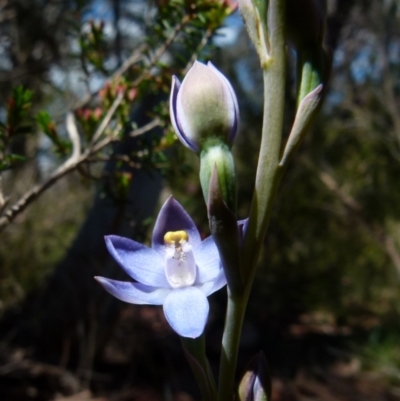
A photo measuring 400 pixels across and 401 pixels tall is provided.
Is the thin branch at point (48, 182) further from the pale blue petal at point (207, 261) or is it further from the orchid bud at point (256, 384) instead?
the orchid bud at point (256, 384)

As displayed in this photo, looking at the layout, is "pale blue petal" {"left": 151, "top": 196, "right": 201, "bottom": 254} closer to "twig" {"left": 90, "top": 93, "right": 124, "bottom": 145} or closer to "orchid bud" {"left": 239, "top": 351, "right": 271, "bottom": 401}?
"orchid bud" {"left": 239, "top": 351, "right": 271, "bottom": 401}

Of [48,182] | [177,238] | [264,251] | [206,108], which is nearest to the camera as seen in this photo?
[206,108]

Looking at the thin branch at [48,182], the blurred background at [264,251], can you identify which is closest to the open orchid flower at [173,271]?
the thin branch at [48,182]

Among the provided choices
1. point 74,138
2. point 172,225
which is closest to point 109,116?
point 74,138

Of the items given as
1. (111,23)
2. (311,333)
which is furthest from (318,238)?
(111,23)

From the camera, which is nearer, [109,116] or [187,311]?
[187,311]

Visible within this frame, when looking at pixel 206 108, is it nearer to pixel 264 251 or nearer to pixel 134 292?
pixel 134 292

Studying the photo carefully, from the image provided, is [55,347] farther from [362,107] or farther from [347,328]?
[362,107]
